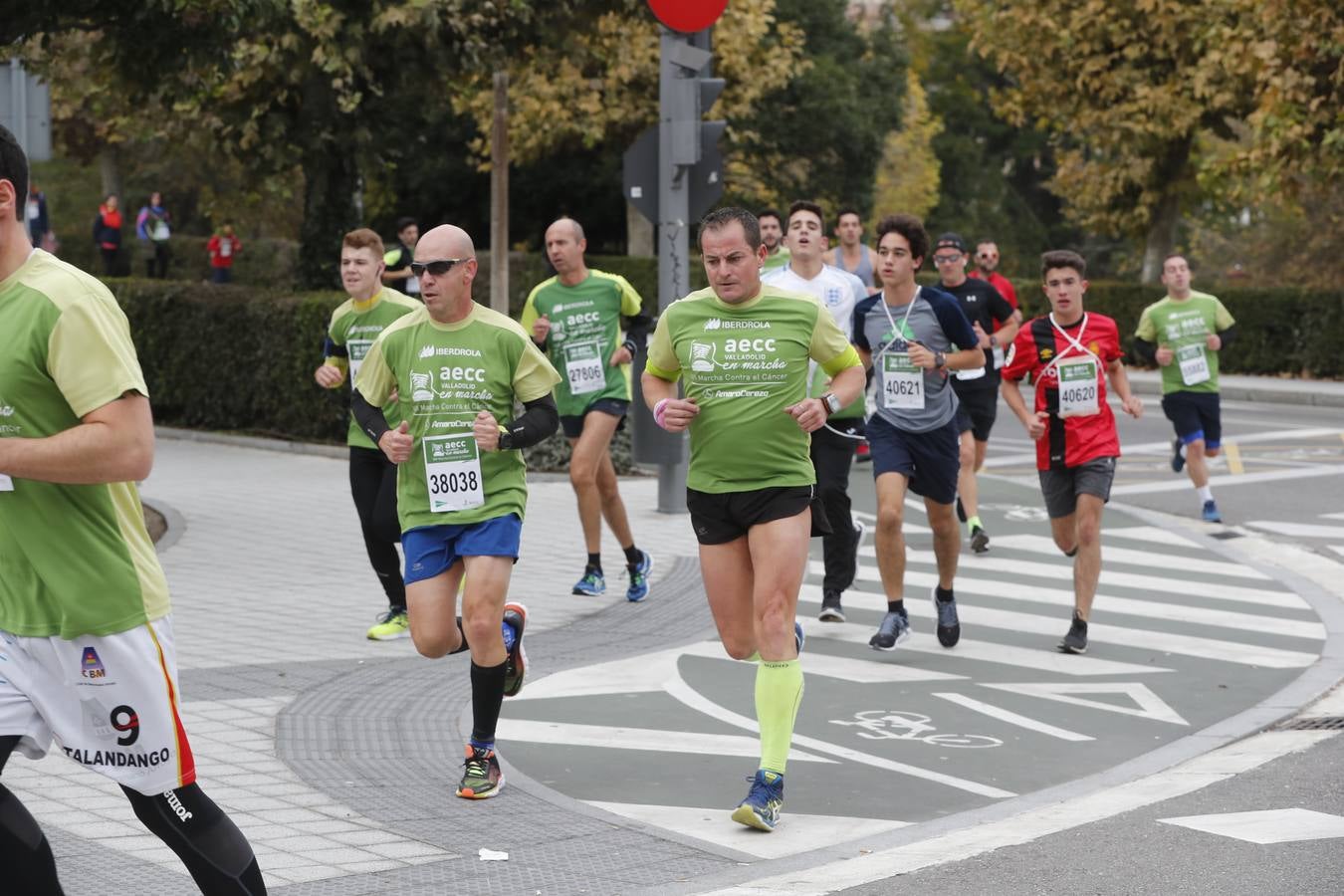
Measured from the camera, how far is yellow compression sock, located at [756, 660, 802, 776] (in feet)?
21.2

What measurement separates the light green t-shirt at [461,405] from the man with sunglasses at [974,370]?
5.55m

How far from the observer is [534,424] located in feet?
22.8

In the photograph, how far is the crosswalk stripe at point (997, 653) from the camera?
9336 mm

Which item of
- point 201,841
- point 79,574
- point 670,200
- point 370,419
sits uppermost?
point 670,200

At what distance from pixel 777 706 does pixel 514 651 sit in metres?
1.08

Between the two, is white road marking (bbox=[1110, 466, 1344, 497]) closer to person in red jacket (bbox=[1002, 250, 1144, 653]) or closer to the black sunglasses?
person in red jacket (bbox=[1002, 250, 1144, 653])

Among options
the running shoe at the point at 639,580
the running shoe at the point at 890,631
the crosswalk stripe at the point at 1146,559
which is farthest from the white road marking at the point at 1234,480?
the running shoe at the point at 890,631

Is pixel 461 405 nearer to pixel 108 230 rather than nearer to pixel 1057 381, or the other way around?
pixel 1057 381

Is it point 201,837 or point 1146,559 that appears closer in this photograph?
point 201,837

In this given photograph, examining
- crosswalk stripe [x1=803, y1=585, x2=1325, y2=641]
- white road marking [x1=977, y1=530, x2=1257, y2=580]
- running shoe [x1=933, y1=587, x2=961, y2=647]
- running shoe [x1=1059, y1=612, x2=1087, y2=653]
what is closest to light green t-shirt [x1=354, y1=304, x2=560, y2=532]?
running shoe [x1=933, y1=587, x2=961, y2=647]

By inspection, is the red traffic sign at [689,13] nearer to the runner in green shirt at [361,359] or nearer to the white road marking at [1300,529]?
the runner in green shirt at [361,359]

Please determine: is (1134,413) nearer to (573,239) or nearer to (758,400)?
(573,239)

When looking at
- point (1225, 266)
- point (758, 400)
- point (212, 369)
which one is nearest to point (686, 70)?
point (758, 400)

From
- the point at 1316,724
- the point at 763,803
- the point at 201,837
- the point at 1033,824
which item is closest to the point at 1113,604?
the point at 1316,724
